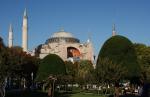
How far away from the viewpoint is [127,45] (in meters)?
44.6

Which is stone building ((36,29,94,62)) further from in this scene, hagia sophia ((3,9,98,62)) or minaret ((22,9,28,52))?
minaret ((22,9,28,52))

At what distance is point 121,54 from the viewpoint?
142 ft

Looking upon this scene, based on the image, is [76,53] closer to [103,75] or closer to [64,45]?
[64,45]

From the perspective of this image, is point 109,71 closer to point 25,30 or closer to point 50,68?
point 50,68

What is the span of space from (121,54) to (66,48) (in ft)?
321

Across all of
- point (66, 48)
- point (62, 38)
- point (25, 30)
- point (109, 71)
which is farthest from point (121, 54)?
point (62, 38)

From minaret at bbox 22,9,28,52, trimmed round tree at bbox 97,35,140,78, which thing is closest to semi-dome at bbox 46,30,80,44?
minaret at bbox 22,9,28,52

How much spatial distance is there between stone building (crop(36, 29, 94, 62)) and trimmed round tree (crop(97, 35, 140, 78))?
293ft

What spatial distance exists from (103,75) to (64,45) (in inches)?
3888

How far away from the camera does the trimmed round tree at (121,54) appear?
43.4 metres

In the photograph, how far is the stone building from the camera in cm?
13812

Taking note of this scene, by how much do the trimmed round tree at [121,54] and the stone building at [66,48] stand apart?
89.3 meters

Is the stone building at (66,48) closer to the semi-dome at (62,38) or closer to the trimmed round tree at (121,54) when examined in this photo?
the semi-dome at (62,38)

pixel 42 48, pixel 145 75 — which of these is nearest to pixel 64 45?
pixel 42 48
